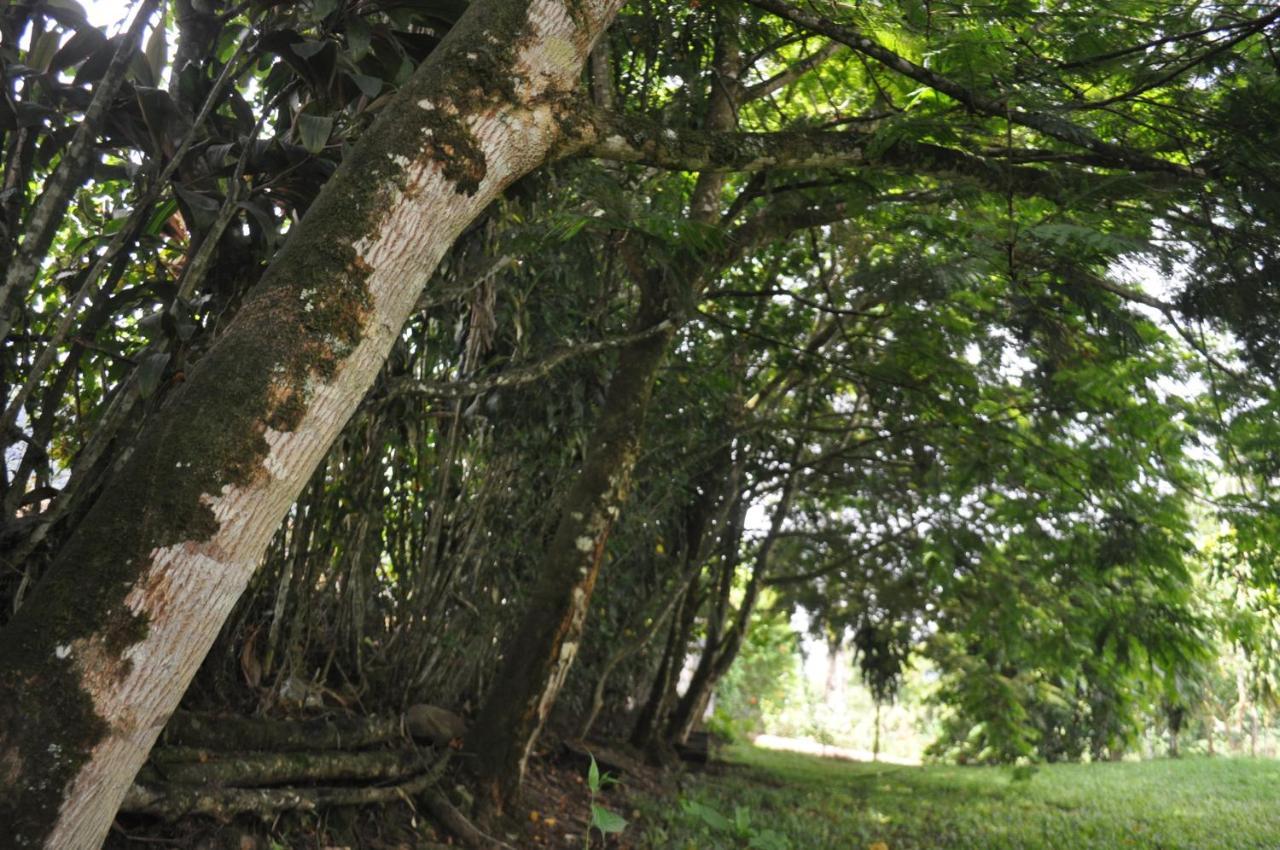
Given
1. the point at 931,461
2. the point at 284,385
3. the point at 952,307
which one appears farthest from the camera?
the point at 931,461

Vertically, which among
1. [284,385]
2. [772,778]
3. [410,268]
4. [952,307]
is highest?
[952,307]

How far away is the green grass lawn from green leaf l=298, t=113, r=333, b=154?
3.15m

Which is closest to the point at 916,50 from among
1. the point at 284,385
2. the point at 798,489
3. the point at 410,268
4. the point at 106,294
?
the point at 410,268

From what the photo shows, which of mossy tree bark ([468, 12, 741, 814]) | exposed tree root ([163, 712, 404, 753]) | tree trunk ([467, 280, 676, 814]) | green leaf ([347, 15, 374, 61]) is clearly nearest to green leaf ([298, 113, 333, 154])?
green leaf ([347, 15, 374, 61])

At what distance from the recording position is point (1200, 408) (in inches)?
273

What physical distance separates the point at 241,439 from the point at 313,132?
4.39ft

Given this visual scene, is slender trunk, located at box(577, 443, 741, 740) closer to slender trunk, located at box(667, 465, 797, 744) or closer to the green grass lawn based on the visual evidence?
slender trunk, located at box(667, 465, 797, 744)

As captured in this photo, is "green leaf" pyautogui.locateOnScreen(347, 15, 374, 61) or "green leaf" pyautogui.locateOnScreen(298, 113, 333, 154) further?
"green leaf" pyautogui.locateOnScreen(347, 15, 374, 61)

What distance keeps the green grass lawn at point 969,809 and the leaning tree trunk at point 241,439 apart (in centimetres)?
278

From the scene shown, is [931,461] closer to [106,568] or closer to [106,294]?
[106,294]

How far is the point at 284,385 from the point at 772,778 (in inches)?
349

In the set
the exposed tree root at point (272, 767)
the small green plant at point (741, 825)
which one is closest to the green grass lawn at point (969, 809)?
the small green plant at point (741, 825)

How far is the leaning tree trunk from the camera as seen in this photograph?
204 centimetres

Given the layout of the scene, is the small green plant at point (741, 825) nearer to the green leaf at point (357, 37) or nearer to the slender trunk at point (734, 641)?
the green leaf at point (357, 37)
